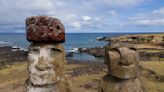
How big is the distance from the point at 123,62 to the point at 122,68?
13cm

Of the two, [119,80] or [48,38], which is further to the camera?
[119,80]

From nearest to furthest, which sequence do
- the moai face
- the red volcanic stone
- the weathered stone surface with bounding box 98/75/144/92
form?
the red volcanic stone < the moai face < the weathered stone surface with bounding box 98/75/144/92

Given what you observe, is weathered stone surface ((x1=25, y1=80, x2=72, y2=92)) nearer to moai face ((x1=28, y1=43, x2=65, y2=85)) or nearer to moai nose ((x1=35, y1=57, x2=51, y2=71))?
moai face ((x1=28, y1=43, x2=65, y2=85))

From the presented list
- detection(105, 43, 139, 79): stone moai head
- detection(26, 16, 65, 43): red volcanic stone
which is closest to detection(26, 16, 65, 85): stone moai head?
detection(26, 16, 65, 43): red volcanic stone

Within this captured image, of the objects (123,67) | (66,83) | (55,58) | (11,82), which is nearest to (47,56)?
(55,58)

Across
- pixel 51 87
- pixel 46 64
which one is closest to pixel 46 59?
pixel 46 64

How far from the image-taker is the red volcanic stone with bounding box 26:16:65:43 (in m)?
7.12

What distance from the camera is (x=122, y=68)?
294 inches

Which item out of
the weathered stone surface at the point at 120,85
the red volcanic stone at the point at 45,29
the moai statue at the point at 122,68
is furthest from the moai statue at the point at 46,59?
the moai statue at the point at 122,68

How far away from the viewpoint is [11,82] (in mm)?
27000

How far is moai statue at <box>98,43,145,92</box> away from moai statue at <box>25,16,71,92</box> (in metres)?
0.99

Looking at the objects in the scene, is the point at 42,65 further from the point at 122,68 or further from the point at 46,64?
the point at 122,68

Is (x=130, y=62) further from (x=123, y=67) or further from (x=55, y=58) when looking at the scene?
(x=55, y=58)

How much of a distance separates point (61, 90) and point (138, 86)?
5.56 feet
